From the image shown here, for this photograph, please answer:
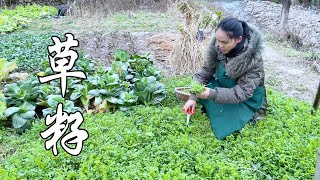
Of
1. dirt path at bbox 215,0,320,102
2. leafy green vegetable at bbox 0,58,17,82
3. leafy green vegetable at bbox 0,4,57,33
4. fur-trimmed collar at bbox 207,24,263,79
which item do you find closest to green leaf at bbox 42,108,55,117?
leafy green vegetable at bbox 0,58,17,82

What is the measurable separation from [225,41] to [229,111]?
68 centimetres

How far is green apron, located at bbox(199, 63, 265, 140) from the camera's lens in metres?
3.22

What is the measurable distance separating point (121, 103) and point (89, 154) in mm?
1017

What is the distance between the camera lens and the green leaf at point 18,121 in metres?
3.40

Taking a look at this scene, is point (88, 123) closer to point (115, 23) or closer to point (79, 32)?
point (79, 32)

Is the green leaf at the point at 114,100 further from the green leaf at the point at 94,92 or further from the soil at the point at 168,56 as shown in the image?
the soil at the point at 168,56

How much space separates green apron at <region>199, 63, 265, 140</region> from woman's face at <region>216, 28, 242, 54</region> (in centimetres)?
32

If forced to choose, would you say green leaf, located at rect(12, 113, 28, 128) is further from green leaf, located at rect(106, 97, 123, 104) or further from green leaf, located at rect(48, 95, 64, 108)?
green leaf, located at rect(106, 97, 123, 104)

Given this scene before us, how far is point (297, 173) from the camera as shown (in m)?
2.66

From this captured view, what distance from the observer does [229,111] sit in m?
3.30

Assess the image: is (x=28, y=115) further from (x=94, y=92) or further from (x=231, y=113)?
(x=231, y=113)

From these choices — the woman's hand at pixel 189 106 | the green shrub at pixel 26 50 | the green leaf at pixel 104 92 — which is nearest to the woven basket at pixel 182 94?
the woman's hand at pixel 189 106

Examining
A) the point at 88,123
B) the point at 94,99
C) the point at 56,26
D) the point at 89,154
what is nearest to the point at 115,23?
the point at 56,26

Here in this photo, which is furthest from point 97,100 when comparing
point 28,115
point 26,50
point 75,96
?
point 26,50
